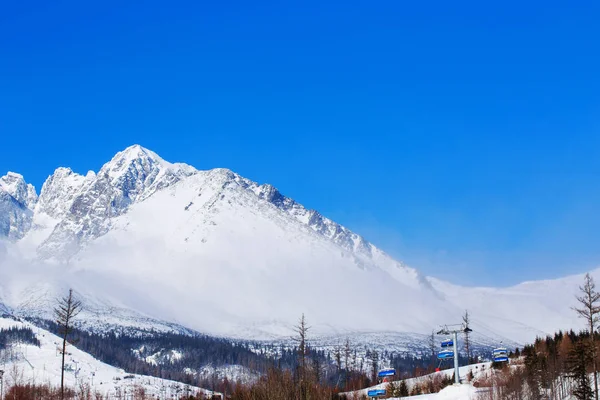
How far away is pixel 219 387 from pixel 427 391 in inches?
4241

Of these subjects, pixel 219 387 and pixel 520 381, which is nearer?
pixel 520 381

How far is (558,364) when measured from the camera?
86.4 metres

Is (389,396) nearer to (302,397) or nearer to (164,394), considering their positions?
(302,397)

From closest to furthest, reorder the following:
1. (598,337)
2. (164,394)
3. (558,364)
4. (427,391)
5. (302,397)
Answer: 1. (302,397)
2. (558,364)
3. (598,337)
4. (427,391)
5. (164,394)

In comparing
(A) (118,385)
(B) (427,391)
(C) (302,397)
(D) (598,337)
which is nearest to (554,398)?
(D) (598,337)

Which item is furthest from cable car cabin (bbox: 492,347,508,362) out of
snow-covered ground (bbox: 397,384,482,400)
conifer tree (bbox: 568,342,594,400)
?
conifer tree (bbox: 568,342,594,400)

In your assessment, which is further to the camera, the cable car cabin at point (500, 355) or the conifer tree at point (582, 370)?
the cable car cabin at point (500, 355)

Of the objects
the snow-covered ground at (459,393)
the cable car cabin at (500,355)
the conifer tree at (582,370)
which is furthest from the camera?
the cable car cabin at (500,355)

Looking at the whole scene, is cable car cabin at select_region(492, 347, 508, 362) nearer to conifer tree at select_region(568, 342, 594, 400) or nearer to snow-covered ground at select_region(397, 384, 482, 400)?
snow-covered ground at select_region(397, 384, 482, 400)

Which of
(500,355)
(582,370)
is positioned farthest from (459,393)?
(500,355)

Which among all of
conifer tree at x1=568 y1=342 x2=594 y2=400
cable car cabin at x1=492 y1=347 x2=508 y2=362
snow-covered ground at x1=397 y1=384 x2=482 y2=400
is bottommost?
snow-covered ground at x1=397 y1=384 x2=482 y2=400

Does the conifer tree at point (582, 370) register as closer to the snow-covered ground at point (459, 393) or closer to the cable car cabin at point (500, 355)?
the snow-covered ground at point (459, 393)

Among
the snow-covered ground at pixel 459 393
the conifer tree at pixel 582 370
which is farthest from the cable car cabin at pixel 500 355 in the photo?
the conifer tree at pixel 582 370

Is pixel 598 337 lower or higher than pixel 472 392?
higher
